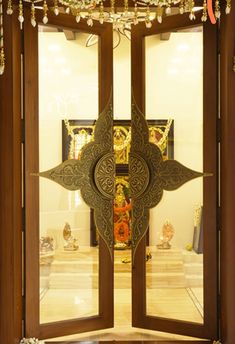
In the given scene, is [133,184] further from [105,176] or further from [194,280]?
[194,280]

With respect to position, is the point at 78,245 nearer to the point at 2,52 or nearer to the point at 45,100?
the point at 45,100

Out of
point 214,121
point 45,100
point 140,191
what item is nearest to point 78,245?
point 140,191

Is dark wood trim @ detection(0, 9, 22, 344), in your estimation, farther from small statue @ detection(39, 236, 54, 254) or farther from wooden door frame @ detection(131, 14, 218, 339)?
wooden door frame @ detection(131, 14, 218, 339)

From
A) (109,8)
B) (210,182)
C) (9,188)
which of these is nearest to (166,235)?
(210,182)

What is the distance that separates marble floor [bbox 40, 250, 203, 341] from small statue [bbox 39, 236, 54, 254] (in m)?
0.09

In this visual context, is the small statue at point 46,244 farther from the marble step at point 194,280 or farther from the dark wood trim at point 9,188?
the marble step at point 194,280

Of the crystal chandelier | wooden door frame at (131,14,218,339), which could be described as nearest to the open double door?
wooden door frame at (131,14,218,339)

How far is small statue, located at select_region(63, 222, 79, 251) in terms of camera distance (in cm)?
275

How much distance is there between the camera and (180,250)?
2.77 meters

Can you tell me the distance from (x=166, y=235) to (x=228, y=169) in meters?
0.63

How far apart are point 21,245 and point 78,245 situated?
40cm

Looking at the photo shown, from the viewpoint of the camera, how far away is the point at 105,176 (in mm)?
2779

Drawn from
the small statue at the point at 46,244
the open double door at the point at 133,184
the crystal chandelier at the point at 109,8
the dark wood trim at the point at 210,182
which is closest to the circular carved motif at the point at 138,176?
the open double door at the point at 133,184

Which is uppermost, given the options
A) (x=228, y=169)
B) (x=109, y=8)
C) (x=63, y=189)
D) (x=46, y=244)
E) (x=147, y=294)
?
(x=109, y=8)
